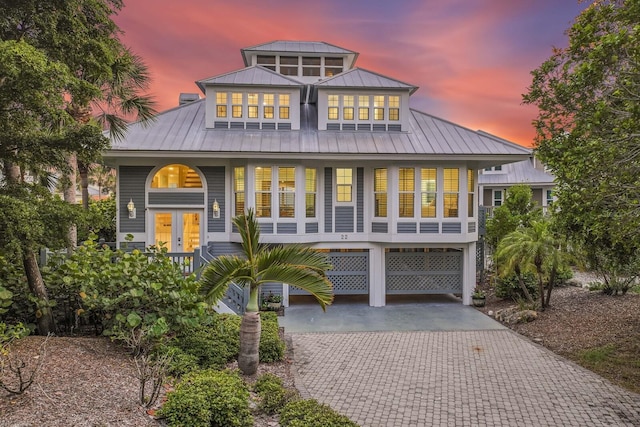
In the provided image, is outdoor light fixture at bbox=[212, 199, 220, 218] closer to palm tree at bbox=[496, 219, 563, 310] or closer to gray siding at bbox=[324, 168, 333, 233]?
gray siding at bbox=[324, 168, 333, 233]

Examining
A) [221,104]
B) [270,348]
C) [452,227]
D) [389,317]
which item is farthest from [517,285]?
[221,104]

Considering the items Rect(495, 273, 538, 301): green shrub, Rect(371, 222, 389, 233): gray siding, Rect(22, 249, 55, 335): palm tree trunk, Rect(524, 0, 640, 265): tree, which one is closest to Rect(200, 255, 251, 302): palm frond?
Rect(22, 249, 55, 335): palm tree trunk

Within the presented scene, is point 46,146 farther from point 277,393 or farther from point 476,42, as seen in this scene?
point 476,42

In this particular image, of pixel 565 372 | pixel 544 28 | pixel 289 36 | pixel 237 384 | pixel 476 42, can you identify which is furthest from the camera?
pixel 289 36

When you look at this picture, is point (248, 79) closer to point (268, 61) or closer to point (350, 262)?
point (268, 61)

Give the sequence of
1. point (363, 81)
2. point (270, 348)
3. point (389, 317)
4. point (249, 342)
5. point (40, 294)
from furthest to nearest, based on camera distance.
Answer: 1. point (363, 81)
2. point (389, 317)
3. point (270, 348)
4. point (40, 294)
5. point (249, 342)

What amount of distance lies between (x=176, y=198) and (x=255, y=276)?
7.59 m

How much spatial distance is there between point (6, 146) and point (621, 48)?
9.27m

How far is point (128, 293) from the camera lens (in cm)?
583

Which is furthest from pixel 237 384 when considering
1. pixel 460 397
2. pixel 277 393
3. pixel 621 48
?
pixel 621 48

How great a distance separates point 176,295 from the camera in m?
6.02

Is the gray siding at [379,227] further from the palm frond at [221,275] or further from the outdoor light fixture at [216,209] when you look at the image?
the palm frond at [221,275]

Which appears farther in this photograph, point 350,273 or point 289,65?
point 289,65

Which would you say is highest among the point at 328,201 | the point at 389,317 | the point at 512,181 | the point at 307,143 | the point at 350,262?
the point at 512,181
